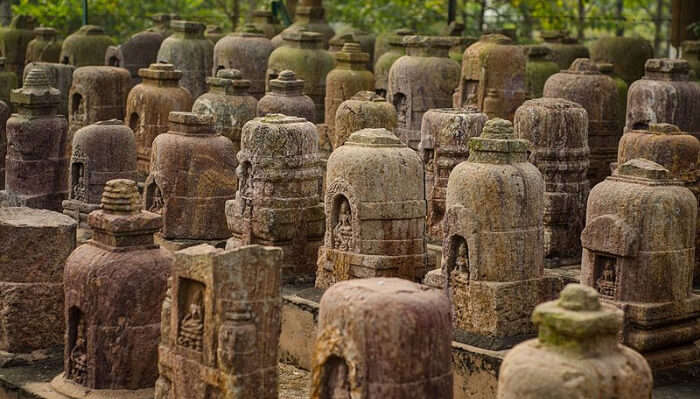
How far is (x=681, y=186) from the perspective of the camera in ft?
33.1

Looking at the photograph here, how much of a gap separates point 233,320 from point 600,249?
3.00 meters

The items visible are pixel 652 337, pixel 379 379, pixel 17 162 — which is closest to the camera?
pixel 379 379

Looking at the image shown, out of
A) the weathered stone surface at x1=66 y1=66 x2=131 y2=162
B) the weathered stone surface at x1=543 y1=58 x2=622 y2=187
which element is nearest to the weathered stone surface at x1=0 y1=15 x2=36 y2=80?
the weathered stone surface at x1=66 y1=66 x2=131 y2=162

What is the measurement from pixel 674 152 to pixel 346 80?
17.6ft

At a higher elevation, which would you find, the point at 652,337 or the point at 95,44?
the point at 95,44

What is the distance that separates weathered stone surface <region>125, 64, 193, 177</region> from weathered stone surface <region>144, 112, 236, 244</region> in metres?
2.84

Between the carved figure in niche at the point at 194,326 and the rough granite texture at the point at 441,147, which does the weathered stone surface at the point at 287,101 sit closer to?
the rough granite texture at the point at 441,147

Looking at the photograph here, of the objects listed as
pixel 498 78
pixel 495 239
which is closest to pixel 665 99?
pixel 498 78

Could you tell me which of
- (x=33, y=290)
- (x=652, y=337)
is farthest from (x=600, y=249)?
(x=33, y=290)

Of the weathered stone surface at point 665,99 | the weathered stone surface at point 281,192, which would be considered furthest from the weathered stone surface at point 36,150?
the weathered stone surface at point 665,99

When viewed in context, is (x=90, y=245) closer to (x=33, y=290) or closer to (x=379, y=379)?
(x=33, y=290)

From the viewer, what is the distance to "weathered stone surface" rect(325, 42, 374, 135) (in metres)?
16.2

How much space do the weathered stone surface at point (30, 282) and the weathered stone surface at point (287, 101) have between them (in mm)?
4285

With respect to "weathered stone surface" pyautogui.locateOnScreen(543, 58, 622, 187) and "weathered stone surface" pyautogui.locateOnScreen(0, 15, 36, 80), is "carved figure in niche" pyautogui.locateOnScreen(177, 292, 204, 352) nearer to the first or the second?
"weathered stone surface" pyautogui.locateOnScreen(543, 58, 622, 187)
